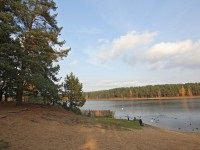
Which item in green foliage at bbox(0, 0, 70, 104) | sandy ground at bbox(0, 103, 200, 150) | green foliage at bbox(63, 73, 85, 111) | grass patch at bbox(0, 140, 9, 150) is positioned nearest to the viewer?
grass patch at bbox(0, 140, 9, 150)

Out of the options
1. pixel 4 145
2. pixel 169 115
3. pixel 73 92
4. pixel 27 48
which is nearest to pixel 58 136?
pixel 4 145

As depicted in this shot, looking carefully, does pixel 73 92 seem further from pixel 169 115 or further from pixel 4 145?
pixel 4 145

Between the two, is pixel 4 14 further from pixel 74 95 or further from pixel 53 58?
pixel 74 95

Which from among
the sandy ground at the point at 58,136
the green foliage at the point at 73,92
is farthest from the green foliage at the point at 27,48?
the green foliage at the point at 73,92

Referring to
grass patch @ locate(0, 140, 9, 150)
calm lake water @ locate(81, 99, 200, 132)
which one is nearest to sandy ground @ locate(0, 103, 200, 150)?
grass patch @ locate(0, 140, 9, 150)

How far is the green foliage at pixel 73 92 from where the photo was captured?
46.3m

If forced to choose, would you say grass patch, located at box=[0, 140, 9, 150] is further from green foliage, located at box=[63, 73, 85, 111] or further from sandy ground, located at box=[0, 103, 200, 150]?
green foliage, located at box=[63, 73, 85, 111]

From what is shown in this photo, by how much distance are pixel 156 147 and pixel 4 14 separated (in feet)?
47.9

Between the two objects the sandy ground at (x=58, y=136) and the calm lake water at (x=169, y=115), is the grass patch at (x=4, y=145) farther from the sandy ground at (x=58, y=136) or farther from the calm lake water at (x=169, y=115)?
the calm lake water at (x=169, y=115)

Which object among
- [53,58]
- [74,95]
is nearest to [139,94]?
[74,95]

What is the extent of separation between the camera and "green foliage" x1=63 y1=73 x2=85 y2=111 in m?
46.3

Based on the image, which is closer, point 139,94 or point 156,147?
point 156,147

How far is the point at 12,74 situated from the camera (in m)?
22.7

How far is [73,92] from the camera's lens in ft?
153
